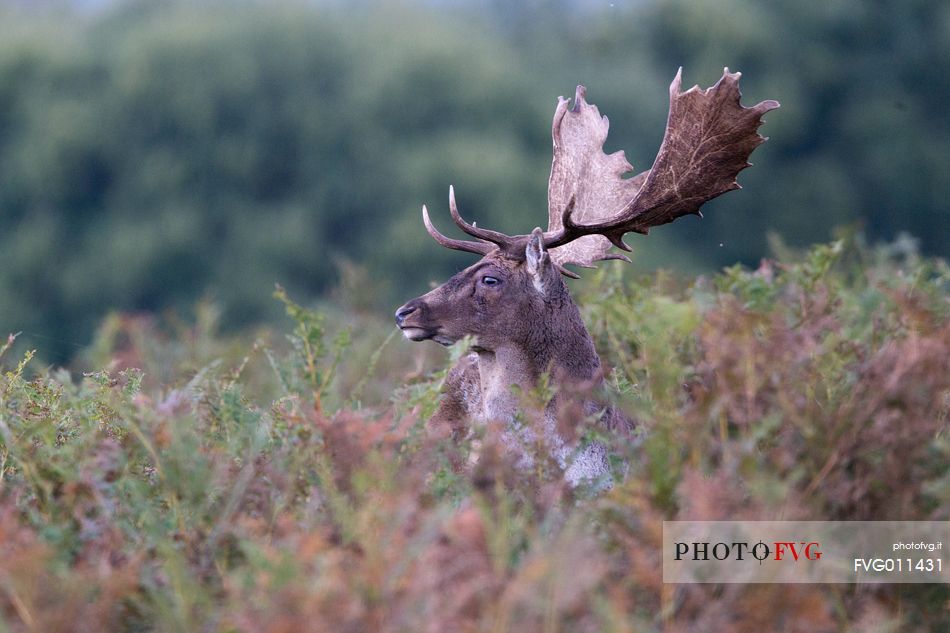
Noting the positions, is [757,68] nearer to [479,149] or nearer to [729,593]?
[479,149]

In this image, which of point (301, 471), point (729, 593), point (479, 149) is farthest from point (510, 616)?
point (479, 149)

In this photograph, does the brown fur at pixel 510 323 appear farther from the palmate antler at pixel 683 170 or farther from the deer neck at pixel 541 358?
the palmate antler at pixel 683 170

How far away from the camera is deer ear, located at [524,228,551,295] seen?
21.3 ft

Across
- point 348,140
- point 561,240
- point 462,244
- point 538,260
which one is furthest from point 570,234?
point 348,140

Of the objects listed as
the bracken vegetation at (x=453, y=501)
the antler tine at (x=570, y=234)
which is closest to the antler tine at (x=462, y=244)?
the antler tine at (x=570, y=234)

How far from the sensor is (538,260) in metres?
6.50

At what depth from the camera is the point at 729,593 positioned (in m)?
3.81

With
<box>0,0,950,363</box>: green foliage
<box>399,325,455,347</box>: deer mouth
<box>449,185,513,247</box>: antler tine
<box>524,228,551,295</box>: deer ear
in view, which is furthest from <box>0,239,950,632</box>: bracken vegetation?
<box>0,0,950,363</box>: green foliage

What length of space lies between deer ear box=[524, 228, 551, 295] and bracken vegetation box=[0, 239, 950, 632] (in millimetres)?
1263

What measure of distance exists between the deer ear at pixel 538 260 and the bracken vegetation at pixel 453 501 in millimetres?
1263

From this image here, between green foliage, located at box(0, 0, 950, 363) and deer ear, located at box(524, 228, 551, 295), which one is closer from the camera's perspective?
deer ear, located at box(524, 228, 551, 295)

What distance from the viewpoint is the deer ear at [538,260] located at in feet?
21.3

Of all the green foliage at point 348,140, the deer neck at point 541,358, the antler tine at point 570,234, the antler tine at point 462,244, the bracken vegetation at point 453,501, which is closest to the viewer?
the bracken vegetation at point 453,501

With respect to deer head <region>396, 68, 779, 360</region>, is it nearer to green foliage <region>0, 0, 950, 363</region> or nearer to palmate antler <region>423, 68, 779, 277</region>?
palmate antler <region>423, 68, 779, 277</region>
